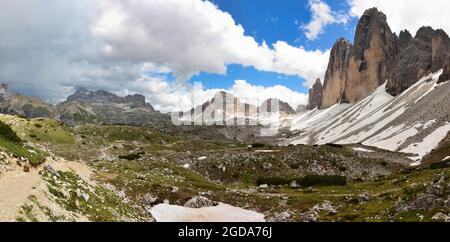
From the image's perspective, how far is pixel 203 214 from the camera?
4847cm

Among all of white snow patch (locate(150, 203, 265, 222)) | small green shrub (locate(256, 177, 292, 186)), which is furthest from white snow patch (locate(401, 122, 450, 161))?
white snow patch (locate(150, 203, 265, 222))

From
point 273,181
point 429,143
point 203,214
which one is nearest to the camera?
point 203,214

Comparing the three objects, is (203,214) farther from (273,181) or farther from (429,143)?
(429,143)

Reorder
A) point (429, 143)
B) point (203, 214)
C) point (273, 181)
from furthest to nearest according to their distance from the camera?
point (429, 143), point (273, 181), point (203, 214)

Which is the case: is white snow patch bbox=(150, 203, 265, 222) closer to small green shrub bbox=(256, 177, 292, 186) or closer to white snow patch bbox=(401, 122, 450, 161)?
small green shrub bbox=(256, 177, 292, 186)

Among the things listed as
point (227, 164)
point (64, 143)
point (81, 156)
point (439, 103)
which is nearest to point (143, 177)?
point (227, 164)

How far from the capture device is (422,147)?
136m

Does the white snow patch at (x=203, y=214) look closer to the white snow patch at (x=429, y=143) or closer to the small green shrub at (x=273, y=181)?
the small green shrub at (x=273, y=181)

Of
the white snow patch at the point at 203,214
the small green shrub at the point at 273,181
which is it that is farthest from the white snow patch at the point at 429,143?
the white snow patch at the point at 203,214

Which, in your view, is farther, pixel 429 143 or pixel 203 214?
pixel 429 143

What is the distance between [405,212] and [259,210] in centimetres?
2065

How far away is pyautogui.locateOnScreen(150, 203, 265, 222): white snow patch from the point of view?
1839 inches

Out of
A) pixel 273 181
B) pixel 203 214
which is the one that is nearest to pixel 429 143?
pixel 273 181

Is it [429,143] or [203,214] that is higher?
[429,143]
